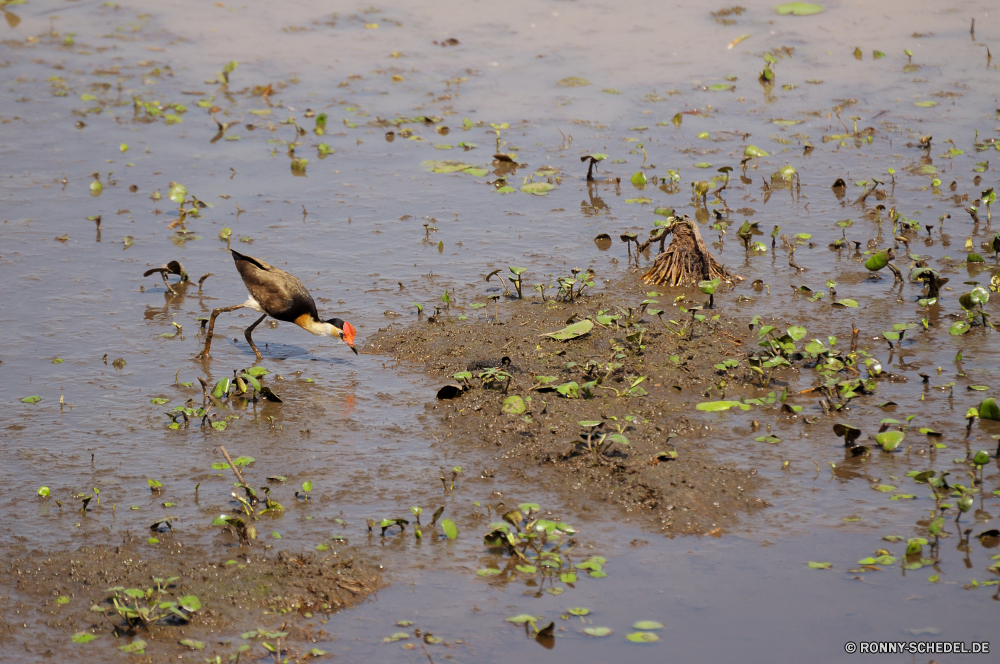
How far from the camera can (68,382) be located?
7.04m

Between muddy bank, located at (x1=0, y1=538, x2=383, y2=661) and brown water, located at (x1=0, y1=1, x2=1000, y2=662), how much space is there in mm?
126

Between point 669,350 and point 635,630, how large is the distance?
113 inches

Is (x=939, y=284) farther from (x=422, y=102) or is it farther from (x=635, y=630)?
(x=422, y=102)

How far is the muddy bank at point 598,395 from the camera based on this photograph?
18.2 feet

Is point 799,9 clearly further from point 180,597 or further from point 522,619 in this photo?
point 180,597

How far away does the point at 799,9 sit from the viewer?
52.6 feet

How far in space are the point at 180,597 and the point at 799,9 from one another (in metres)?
14.7

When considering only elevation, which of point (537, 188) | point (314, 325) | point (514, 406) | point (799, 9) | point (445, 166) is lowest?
point (514, 406)

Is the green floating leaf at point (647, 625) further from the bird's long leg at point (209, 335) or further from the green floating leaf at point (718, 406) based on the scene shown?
the bird's long leg at point (209, 335)

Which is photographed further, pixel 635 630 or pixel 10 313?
pixel 10 313

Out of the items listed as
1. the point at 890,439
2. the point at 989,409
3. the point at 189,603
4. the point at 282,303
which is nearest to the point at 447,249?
the point at 282,303

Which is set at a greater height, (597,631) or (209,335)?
(209,335)

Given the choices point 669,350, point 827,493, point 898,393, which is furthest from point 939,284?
point 827,493

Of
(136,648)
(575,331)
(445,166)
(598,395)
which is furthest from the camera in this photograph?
(445,166)
